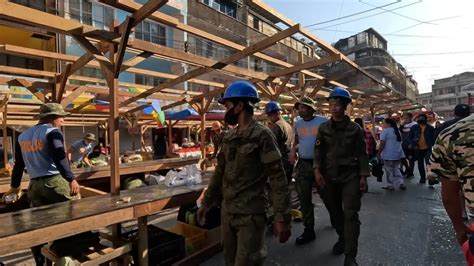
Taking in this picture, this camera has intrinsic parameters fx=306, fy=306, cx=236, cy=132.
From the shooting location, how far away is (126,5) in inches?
123

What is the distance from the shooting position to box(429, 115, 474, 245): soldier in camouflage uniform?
4.83 feet

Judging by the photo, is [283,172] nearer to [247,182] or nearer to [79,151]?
[247,182]

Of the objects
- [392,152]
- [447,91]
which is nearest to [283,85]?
[392,152]

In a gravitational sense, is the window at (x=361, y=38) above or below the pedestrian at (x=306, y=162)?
Result: above

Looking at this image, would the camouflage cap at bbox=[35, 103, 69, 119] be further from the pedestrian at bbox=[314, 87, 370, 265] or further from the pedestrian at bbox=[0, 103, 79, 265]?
the pedestrian at bbox=[314, 87, 370, 265]

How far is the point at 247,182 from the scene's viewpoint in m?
2.40

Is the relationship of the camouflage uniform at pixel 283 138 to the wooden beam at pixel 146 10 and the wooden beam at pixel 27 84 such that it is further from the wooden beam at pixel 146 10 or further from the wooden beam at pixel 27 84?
the wooden beam at pixel 27 84

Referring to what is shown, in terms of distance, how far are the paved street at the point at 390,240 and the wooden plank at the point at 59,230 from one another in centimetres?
136

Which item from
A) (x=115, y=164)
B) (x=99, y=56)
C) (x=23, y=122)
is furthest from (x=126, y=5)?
(x=23, y=122)

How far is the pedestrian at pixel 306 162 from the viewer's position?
12.9ft

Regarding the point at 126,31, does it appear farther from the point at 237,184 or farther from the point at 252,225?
the point at 252,225

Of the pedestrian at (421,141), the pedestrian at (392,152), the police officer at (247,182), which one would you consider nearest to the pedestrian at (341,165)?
the police officer at (247,182)

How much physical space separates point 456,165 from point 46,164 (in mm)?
3594

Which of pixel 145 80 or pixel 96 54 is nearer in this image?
pixel 96 54
